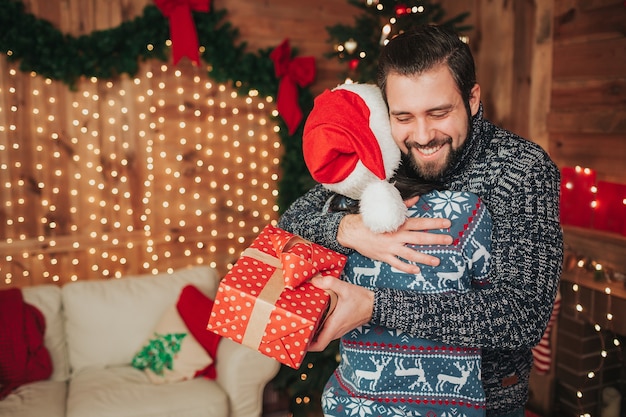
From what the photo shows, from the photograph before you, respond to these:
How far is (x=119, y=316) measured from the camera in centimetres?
310

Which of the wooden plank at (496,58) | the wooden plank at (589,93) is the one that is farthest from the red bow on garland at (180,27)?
the wooden plank at (589,93)

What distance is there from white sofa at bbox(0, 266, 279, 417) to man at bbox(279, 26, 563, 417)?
1.60m

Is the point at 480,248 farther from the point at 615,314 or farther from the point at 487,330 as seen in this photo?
the point at 615,314

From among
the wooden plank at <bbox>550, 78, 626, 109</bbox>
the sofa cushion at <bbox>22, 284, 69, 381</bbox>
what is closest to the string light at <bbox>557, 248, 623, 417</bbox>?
the wooden plank at <bbox>550, 78, 626, 109</bbox>

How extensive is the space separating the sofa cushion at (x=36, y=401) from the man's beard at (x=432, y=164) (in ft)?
6.94

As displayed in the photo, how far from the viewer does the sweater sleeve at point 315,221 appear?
4.40ft

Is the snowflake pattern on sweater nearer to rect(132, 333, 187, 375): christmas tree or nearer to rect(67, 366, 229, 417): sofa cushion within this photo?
rect(67, 366, 229, 417): sofa cushion

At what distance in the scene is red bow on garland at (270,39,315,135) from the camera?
376cm

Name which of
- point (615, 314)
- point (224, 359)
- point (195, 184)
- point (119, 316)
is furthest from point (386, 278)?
point (195, 184)

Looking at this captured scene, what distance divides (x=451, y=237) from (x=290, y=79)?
9.41 ft

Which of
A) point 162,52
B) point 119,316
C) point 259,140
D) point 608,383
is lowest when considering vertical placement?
Answer: point 608,383

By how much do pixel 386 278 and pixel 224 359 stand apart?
191 cm

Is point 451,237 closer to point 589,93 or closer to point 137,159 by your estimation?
point 589,93

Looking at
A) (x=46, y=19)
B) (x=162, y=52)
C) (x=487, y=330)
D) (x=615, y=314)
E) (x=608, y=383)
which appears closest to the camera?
(x=487, y=330)
